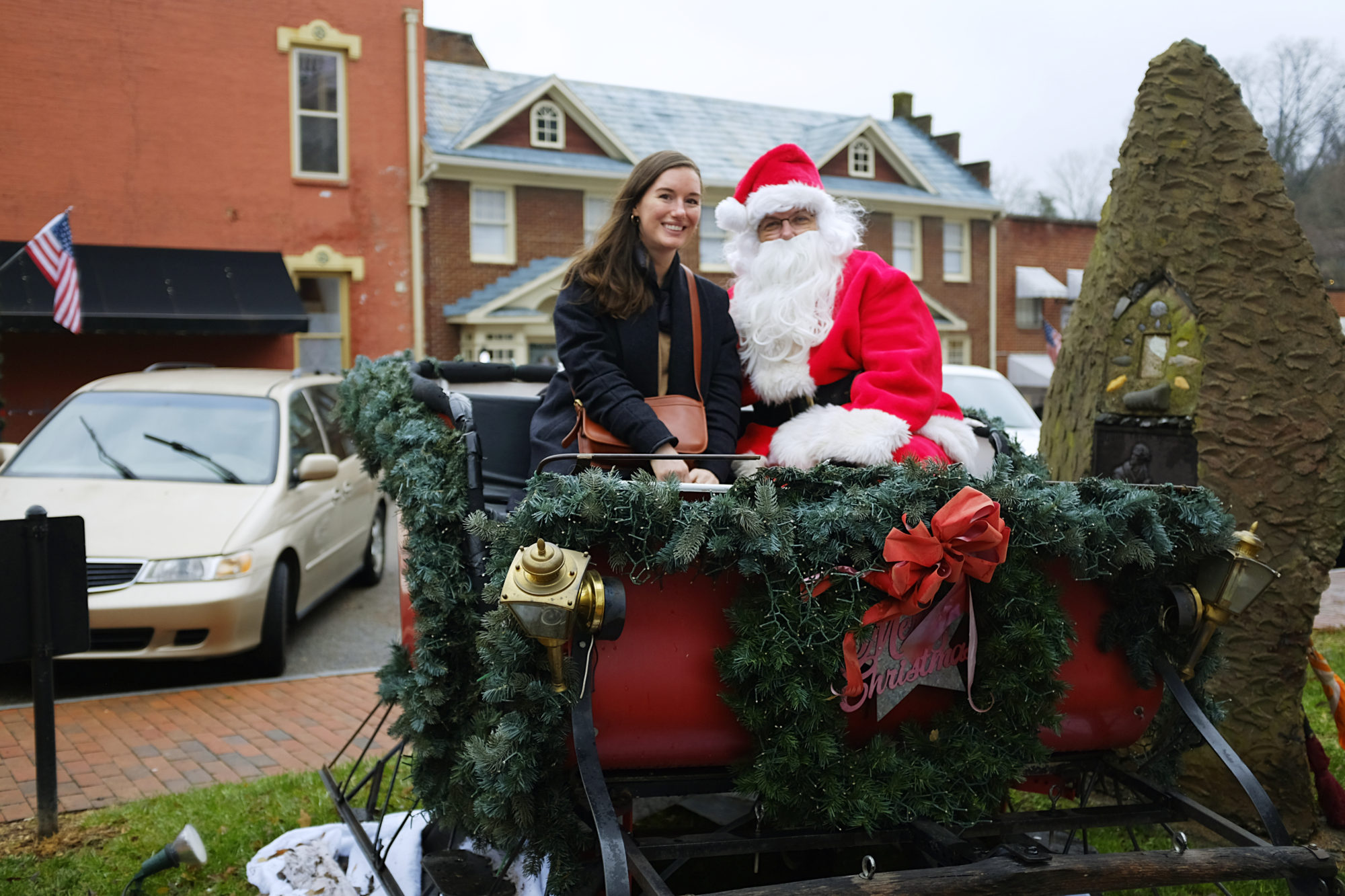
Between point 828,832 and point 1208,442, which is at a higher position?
point 1208,442

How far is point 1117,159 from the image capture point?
4.46 m

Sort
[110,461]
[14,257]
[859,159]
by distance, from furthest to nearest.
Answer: [859,159], [14,257], [110,461]

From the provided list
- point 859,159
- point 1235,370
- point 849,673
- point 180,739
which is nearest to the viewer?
point 849,673

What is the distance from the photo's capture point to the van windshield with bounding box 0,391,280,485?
19.6ft

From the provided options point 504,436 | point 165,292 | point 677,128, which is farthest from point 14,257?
point 677,128

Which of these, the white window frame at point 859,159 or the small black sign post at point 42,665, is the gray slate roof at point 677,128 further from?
the small black sign post at point 42,665

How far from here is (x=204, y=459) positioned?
20.0 feet

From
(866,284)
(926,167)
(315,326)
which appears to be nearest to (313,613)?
(866,284)

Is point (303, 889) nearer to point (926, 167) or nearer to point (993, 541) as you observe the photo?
point (993, 541)

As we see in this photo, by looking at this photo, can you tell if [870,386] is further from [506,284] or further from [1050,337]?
[1050,337]

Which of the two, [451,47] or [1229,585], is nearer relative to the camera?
[1229,585]

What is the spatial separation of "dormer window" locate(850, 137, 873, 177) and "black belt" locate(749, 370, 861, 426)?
20242mm

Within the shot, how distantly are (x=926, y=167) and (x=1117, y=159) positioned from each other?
70.3 ft

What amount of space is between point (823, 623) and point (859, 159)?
72.1ft
